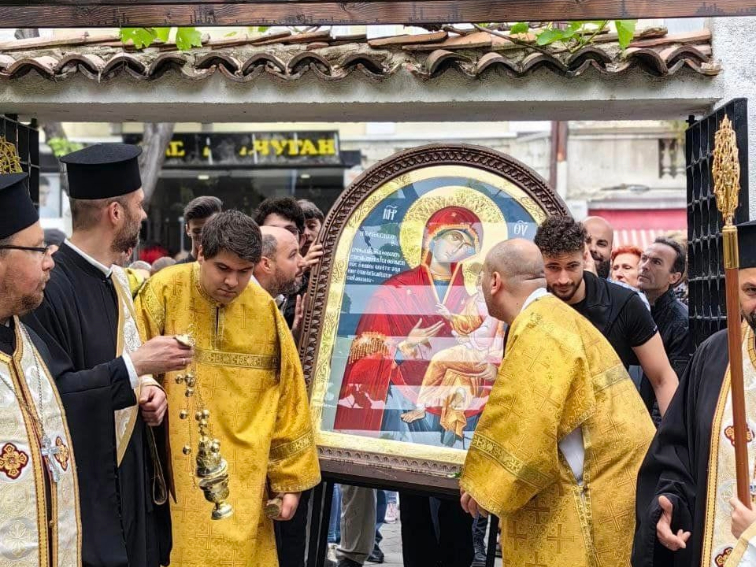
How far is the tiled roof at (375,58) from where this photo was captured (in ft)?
21.8

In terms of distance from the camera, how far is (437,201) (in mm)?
6457

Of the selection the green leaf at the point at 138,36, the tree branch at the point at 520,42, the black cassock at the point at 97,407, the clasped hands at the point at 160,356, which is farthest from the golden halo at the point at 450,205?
the clasped hands at the point at 160,356

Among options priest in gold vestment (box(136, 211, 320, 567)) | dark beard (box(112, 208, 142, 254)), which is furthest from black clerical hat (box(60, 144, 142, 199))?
priest in gold vestment (box(136, 211, 320, 567))

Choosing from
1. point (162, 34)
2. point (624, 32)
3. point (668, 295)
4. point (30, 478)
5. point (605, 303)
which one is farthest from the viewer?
point (668, 295)

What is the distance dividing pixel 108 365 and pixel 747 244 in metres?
2.27

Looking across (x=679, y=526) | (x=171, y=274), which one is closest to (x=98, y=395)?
(x=171, y=274)

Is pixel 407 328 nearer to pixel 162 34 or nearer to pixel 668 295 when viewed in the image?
pixel 668 295

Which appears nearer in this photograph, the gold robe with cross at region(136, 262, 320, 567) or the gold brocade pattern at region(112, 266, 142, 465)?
the gold brocade pattern at region(112, 266, 142, 465)

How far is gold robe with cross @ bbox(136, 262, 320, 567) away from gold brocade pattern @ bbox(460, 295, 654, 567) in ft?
3.33

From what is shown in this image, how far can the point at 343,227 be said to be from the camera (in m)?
6.50

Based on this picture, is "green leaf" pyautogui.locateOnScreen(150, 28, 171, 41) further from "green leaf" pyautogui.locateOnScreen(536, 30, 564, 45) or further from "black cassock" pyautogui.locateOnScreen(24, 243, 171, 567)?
"black cassock" pyautogui.locateOnScreen(24, 243, 171, 567)

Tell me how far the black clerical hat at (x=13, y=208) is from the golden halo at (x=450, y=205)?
283 cm

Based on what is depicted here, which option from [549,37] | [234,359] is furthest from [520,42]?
[234,359]

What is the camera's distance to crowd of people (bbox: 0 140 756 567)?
3.88m
